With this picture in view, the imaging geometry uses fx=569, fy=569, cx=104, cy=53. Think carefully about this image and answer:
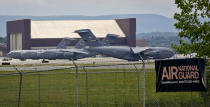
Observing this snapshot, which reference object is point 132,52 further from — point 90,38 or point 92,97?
point 92,97

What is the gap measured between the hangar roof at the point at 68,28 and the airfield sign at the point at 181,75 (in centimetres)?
13285

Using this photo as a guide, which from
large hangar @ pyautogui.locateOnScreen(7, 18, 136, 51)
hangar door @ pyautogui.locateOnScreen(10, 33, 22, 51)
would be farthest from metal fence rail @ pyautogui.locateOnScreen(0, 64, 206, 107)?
hangar door @ pyautogui.locateOnScreen(10, 33, 22, 51)

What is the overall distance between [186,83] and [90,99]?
30.7ft

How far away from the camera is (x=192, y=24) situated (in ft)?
74.8

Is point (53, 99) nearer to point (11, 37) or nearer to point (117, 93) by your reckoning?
point (117, 93)

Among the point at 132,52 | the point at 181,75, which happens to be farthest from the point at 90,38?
the point at 181,75

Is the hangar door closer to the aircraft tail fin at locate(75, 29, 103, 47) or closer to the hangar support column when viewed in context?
the hangar support column

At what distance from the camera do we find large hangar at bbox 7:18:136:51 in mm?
150250

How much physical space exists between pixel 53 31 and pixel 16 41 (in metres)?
10.7

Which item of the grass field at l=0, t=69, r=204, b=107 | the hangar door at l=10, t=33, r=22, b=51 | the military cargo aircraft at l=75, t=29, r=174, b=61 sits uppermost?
the hangar door at l=10, t=33, r=22, b=51

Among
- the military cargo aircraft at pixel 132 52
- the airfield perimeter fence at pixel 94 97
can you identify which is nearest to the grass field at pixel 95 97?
the airfield perimeter fence at pixel 94 97

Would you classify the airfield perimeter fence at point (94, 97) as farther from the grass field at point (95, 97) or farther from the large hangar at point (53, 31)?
the large hangar at point (53, 31)

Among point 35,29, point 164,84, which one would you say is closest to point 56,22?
point 35,29

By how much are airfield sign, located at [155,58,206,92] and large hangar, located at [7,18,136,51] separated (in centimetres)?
12958
